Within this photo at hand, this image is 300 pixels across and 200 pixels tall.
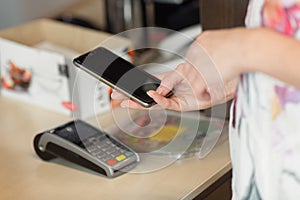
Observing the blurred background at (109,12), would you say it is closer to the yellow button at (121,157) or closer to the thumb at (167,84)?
the yellow button at (121,157)

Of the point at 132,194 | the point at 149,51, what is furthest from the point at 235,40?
the point at 149,51

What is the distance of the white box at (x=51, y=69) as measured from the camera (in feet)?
3.97

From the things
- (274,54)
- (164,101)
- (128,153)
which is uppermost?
(274,54)

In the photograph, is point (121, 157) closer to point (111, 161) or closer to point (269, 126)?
point (111, 161)

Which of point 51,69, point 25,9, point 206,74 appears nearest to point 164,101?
point 206,74

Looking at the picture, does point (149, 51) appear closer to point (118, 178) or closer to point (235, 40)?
point (118, 178)

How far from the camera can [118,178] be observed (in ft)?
3.32

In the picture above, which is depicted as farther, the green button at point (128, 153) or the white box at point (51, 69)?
the white box at point (51, 69)

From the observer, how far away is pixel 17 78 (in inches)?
51.8

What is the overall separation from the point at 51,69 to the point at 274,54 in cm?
65

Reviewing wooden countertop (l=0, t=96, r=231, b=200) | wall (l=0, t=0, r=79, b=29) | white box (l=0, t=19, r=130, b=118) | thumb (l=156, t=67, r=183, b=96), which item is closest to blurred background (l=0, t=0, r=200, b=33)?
wall (l=0, t=0, r=79, b=29)

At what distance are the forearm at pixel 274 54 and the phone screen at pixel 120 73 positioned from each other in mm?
215

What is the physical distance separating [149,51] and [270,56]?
0.70 m

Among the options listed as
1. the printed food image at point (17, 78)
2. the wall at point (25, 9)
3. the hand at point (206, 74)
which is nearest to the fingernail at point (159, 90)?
the hand at point (206, 74)
